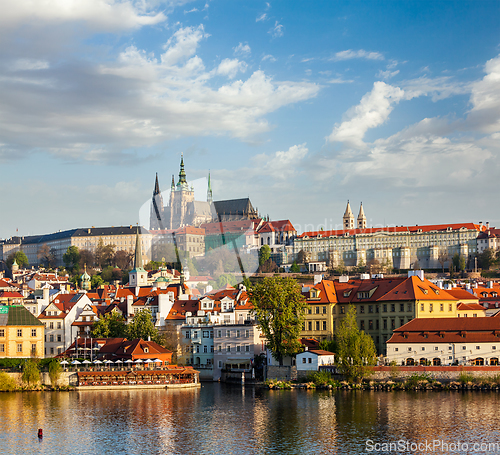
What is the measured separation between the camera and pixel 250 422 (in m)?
40.1

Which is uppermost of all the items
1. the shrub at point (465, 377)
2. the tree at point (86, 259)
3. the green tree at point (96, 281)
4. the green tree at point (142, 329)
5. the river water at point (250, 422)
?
the tree at point (86, 259)

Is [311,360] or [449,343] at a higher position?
[449,343]

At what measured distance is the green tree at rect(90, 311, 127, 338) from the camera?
66.9 metres

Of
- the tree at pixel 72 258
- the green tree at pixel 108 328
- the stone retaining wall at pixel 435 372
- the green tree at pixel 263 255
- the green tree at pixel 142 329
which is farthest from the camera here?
the tree at pixel 72 258

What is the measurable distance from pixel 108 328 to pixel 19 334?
8049 millimetres

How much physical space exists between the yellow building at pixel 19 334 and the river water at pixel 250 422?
10503mm

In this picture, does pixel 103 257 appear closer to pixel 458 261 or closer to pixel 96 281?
pixel 96 281

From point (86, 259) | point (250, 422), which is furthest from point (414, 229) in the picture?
point (250, 422)

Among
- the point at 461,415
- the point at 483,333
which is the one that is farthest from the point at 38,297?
the point at 461,415

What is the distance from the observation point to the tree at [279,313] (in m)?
56.8

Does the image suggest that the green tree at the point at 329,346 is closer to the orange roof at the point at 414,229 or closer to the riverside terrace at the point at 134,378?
the riverside terrace at the point at 134,378

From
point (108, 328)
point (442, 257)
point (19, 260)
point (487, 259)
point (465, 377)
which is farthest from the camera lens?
point (19, 260)

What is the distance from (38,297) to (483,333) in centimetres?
4437

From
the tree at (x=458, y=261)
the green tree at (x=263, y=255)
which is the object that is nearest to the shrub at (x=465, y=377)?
the green tree at (x=263, y=255)
